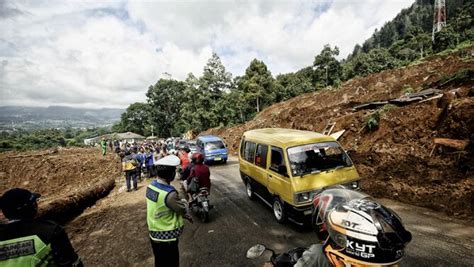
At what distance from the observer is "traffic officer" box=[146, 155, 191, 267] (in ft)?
10.7

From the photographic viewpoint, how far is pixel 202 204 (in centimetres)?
682

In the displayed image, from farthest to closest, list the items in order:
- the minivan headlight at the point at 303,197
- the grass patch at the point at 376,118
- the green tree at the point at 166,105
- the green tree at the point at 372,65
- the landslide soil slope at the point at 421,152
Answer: the green tree at the point at 166,105 → the green tree at the point at 372,65 → the grass patch at the point at 376,118 → the landslide soil slope at the point at 421,152 → the minivan headlight at the point at 303,197

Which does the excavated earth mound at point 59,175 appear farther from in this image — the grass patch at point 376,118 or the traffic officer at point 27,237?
the grass patch at point 376,118

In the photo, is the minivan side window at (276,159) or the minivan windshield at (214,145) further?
the minivan windshield at (214,145)

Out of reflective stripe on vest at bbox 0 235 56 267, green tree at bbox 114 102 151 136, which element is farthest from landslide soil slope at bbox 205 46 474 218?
green tree at bbox 114 102 151 136

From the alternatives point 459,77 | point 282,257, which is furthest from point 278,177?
point 459,77

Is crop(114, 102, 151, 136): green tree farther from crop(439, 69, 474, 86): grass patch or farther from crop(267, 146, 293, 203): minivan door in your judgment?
crop(267, 146, 293, 203): minivan door

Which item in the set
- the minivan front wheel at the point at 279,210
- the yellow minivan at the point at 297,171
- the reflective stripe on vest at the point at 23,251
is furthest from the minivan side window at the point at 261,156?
the reflective stripe on vest at the point at 23,251

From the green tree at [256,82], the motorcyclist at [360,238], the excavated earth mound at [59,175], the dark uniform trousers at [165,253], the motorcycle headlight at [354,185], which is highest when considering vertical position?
the green tree at [256,82]

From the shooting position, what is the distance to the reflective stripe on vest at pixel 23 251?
1947 mm

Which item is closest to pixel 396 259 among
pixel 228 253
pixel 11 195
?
pixel 11 195

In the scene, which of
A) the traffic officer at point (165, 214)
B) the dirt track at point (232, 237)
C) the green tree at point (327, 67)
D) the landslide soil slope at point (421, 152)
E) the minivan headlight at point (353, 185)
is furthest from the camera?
the green tree at point (327, 67)

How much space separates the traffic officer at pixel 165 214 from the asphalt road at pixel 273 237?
5.54ft

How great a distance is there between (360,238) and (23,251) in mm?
2621
